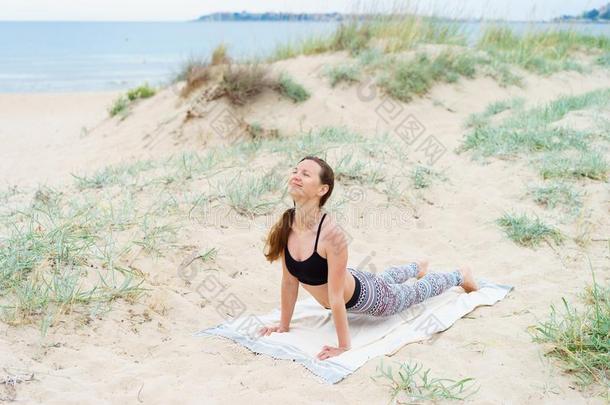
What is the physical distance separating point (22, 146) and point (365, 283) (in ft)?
29.3

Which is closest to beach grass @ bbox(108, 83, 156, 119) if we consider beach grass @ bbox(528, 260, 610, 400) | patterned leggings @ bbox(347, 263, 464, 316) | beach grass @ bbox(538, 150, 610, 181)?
beach grass @ bbox(538, 150, 610, 181)

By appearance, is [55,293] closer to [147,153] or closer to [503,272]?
[503,272]

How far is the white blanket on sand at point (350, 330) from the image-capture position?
3.14 meters

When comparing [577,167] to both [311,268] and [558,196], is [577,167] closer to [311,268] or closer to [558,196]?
[558,196]

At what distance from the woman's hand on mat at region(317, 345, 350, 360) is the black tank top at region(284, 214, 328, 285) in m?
0.35

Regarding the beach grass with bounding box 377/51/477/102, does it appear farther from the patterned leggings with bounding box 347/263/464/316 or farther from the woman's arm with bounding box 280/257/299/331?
the woman's arm with bounding box 280/257/299/331

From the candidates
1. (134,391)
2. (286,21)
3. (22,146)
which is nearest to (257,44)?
(286,21)

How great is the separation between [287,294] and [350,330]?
1.51 feet

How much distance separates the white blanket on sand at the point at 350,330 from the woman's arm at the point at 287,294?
0.26ft

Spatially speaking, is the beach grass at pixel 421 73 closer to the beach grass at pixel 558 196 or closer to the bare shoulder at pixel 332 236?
the beach grass at pixel 558 196

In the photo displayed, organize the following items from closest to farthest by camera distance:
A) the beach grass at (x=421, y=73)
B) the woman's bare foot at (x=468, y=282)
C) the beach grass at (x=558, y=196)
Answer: the woman's bare foot at (x=468, y=282), the beach grass at (x=558, y=196), the beach grass at (x=421, y=73)

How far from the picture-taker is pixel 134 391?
277 cm

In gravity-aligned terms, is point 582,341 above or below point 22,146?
above

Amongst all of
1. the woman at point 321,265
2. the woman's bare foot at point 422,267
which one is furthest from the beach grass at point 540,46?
the woman at point 321,265
